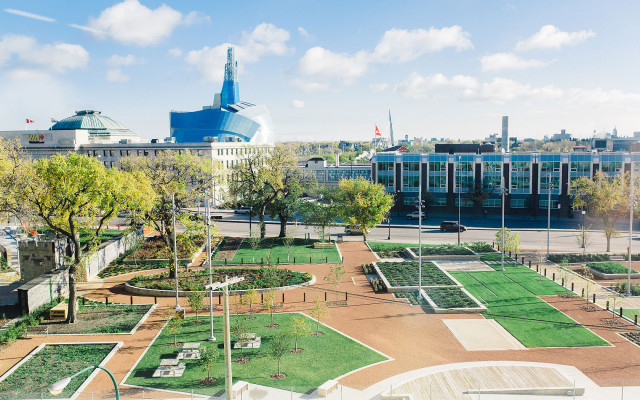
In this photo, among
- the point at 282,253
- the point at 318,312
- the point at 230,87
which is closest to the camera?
the point at 318,312

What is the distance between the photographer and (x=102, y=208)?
34031 mm

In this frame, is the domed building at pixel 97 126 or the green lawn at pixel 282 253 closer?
the green lawn at pixel 282 253

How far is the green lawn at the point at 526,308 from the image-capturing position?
97.0 feet

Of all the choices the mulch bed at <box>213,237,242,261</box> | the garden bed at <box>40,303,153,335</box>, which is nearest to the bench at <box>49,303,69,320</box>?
the garden bed at <box>40,303,153,335</box>

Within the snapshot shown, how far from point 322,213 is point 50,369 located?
36.1 meters

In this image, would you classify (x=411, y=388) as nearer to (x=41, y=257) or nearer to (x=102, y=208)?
(x=102, y=208)

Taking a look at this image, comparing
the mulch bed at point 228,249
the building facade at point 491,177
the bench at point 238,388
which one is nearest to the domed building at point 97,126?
the building facade at point 491,177

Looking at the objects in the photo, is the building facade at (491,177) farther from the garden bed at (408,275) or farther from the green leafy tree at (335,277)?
the green leafy tree at (335,277)

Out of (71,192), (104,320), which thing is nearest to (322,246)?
(104,320)

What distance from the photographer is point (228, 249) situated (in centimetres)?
5622

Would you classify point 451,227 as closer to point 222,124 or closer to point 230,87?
point 222,124

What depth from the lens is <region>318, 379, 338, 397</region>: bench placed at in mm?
22625

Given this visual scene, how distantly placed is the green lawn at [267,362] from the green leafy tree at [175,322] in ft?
1.09

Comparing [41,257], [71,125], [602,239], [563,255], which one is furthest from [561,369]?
[71,125]
